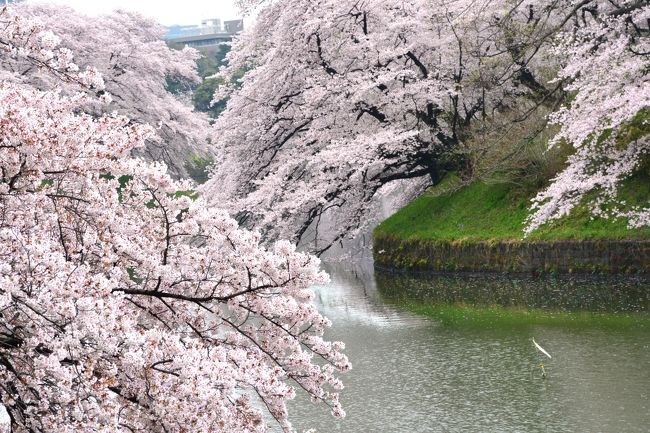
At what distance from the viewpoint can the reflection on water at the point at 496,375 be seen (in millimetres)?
9234

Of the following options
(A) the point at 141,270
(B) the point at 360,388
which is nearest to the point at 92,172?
(A) the point at 141,270

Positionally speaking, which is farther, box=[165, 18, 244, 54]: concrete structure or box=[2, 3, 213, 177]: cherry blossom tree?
box=[165, 18, 244, 54]: concrete structure

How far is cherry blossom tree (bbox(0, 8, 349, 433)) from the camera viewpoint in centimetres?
404

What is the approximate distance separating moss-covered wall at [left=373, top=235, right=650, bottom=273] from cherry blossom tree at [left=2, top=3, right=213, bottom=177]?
12.3 m

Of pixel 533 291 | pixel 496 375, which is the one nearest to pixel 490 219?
pixel 533 291

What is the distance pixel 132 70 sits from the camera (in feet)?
109

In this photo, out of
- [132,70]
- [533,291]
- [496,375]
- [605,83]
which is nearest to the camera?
[496,375]

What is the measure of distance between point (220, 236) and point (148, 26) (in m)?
33.8

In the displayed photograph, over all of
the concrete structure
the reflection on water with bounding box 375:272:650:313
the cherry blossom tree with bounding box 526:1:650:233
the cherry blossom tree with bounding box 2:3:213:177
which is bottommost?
the reflection on water with bounding box 375:272:650:313

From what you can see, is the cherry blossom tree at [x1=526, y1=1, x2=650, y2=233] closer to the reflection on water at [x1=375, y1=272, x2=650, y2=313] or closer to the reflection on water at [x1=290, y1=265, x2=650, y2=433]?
the reflection on water at [x1=375, y1=272, x2=650, y2=313]

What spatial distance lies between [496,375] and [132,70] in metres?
25.3

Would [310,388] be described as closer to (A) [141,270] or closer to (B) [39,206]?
(A) [141,270]

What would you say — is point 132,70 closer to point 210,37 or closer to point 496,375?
point 496,375

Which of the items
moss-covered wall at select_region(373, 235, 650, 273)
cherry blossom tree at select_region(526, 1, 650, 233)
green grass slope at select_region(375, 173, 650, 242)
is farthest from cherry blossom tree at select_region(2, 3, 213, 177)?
cherry blossom tree at select_region(526, 1, 650, 233)
